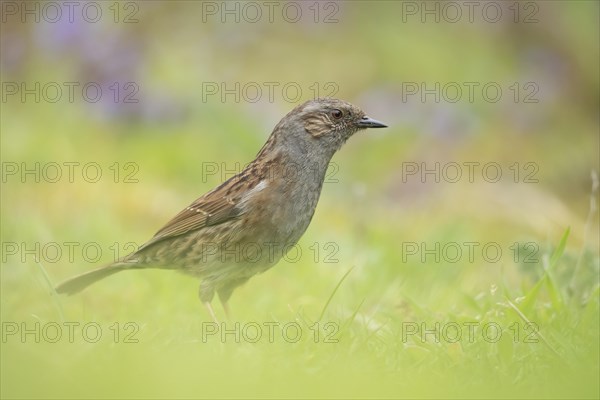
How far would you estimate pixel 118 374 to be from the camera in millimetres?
3779

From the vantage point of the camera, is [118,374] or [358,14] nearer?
[118,374]

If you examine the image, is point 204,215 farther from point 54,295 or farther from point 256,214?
point 54,295

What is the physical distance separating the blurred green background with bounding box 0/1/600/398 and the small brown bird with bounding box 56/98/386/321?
0.31 metres

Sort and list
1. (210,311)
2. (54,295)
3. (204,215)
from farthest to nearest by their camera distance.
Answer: (204,215) < (210,311) < (54,295)

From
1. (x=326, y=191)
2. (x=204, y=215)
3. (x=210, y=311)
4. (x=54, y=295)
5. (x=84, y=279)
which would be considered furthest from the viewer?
(x=326, y=191)

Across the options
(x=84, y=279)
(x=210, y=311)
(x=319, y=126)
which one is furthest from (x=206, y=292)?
(x=319, y=126)

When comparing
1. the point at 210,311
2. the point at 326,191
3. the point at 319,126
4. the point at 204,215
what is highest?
the point at 319,126

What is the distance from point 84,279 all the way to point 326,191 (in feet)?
13.3

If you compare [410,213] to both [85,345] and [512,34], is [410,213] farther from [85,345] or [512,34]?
[85,345]

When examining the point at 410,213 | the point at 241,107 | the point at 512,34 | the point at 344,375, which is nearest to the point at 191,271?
the point at 344,375

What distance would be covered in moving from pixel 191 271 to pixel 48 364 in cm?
190

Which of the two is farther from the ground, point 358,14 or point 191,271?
point 358,14

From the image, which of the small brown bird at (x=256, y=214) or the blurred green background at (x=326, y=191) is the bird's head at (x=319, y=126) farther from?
the blurred green background at (x=326, y=191)

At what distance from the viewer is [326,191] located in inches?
394
